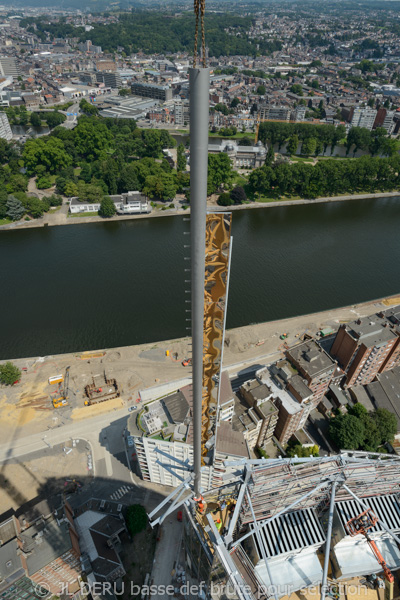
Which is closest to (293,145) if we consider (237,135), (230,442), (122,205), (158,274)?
(237,135)

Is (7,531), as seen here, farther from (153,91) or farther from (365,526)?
(153,91)

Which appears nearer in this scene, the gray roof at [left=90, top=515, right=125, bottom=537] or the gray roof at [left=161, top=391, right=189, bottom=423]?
the gray roof at [left=90, top=515, right=125, bottom=537]

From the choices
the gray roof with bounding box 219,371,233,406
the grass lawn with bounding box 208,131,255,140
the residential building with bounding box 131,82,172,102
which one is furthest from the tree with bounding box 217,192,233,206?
the residential building with bounding box 131,82,172,102

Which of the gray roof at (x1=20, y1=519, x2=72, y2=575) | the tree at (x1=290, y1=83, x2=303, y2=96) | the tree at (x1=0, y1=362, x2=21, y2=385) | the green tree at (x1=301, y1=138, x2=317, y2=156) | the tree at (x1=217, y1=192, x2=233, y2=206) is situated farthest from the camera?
the tree at (x1=290, y1=83, x2=303, y2=96)

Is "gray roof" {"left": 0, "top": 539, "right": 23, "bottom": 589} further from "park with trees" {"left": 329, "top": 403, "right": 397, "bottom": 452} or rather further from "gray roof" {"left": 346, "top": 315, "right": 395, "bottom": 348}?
"gray roof" {"left": 346, "top": 315, "right": 395, "bottom": 348}

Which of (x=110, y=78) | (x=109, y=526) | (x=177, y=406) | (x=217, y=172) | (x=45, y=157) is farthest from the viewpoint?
(x=110, y=78)

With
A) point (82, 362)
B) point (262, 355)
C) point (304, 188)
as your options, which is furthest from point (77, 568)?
point (304, 188)

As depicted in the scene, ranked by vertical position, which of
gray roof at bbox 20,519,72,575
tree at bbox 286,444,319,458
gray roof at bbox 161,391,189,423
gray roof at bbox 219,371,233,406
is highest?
gray roof at bbox 161,391,189,423
